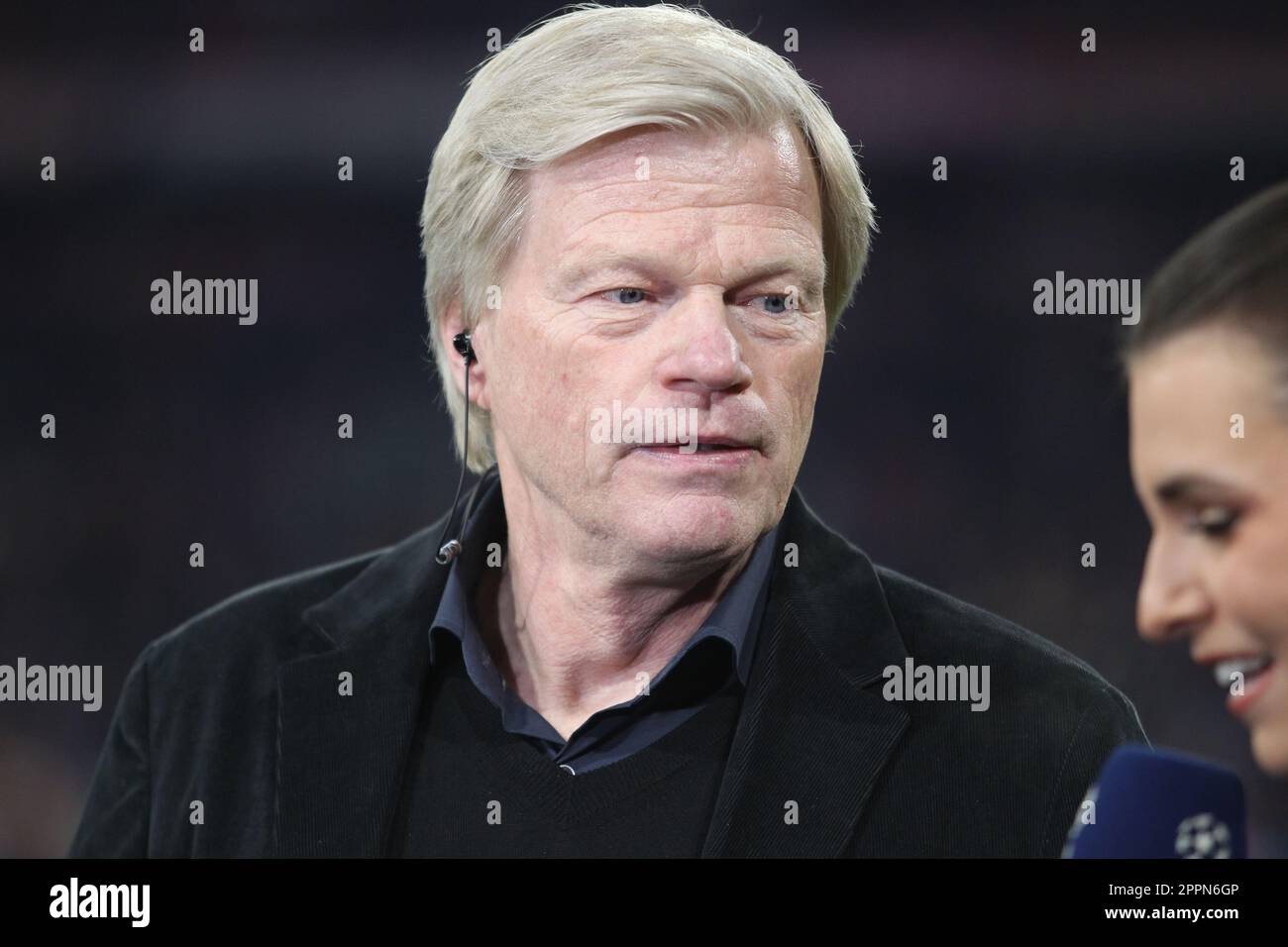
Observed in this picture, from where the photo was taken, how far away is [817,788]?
1.74 m

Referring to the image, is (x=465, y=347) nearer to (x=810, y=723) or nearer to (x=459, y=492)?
(x=459, y=492)

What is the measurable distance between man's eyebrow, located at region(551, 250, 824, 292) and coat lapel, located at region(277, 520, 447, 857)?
47cm

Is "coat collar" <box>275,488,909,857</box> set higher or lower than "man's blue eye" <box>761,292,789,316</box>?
lower

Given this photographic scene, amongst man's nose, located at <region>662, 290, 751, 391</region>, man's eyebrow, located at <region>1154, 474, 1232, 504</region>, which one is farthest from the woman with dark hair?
man's nose, located at <region>662, 290, 751, 391</region>

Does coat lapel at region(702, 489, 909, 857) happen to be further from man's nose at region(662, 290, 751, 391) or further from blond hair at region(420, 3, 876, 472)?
blond hair at region(420, 3, 876, 472)

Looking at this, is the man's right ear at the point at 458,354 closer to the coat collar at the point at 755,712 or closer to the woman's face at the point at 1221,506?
the coat collar at the point at 755,712

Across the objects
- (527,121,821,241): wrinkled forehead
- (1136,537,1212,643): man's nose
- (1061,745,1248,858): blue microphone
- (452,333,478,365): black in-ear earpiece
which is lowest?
(1061,745,1248,858): blue microphone

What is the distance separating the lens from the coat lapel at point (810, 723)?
5.68 ft

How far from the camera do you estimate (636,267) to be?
1772 millimetres

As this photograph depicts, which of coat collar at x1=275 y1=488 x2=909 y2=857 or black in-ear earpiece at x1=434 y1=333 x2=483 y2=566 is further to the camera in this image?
black in-ear earpiece at x1=434 y1=333 x2=483 y2=566

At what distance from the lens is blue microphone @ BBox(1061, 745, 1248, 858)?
1490 millimetres

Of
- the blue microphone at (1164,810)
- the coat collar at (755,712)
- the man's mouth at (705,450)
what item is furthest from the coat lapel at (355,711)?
the blue microphone at (1164,810)

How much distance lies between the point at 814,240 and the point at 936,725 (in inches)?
24.6

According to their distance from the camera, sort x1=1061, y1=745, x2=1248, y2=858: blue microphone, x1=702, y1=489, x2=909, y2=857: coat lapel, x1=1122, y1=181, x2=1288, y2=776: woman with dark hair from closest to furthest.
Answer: x1=1122, y1=181, x2=1288, y2=776: woman with dark hair < x1=1061, y1=745, x2=1248, y2=858: blue microphone < x1=702, y1=489, x2=909, y2=857: coat lapel
